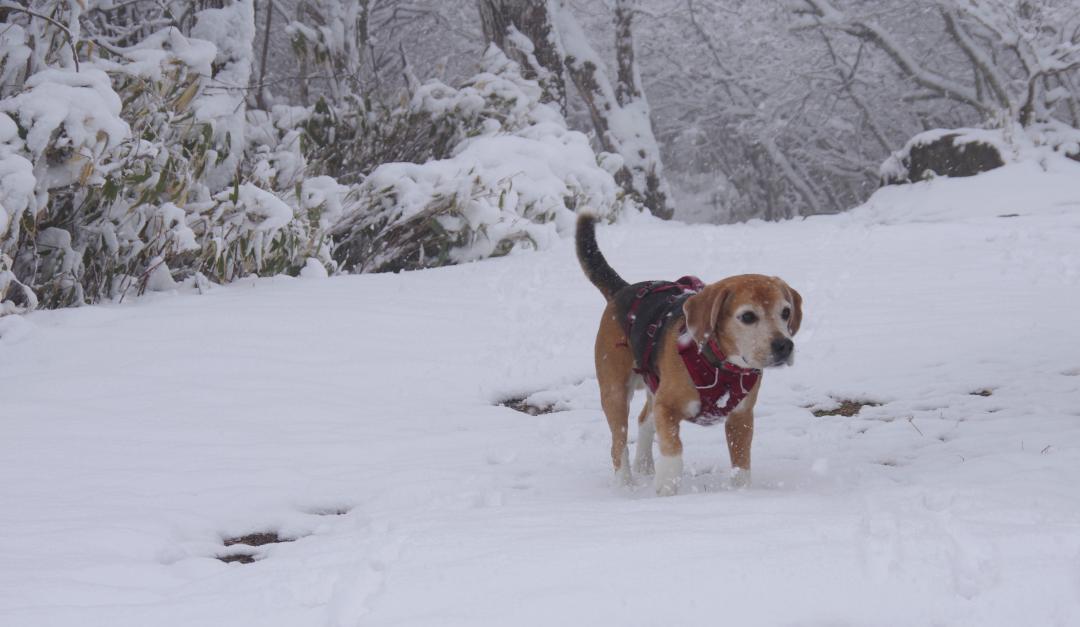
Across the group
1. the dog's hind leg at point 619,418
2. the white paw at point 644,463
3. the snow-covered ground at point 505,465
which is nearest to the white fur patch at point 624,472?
the dog's hind leg at point 619,418

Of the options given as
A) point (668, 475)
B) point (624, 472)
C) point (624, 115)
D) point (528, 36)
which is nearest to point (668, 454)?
point (668, 475)

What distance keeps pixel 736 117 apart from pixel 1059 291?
16.7 m

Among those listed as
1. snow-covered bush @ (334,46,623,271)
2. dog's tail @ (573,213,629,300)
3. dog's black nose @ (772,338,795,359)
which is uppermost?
snow-covered bush @ (334,46,623,271)

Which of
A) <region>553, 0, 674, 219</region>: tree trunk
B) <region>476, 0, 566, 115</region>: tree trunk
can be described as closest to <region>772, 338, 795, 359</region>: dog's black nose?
<region>476, 0, 566, 115</region>: tree trunk

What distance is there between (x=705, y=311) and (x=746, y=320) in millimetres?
148

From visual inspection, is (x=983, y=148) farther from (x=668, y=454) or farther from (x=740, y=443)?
(x=668, y=454)

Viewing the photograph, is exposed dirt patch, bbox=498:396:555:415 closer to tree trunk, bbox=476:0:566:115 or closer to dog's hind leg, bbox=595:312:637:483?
dog's hind leg, bbox=595:312:637:483

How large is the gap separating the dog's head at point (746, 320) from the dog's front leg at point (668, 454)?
0.31 m

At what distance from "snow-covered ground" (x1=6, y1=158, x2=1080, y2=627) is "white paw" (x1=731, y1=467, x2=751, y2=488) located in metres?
0.07

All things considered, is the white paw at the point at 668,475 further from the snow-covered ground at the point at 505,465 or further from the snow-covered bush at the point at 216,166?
the snow-covered bush at the point at 216,166

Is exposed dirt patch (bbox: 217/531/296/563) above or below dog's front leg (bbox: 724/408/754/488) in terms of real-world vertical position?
below

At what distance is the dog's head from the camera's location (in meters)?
3.37

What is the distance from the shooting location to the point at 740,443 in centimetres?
359

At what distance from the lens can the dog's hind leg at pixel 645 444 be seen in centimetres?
420
